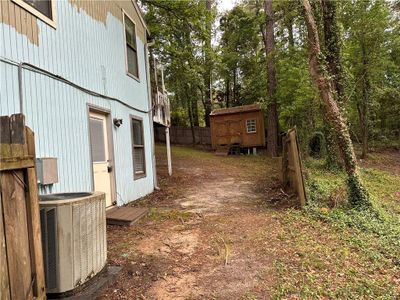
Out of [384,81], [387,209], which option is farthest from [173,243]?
[384,81]

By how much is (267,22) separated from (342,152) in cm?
1200

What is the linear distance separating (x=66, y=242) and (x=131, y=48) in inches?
262

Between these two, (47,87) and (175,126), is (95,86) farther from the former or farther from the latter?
(175,126)

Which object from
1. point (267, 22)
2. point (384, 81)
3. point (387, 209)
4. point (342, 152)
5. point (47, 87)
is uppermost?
point (267, 22)

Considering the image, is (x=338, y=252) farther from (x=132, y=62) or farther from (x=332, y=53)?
(x=332, y=53)

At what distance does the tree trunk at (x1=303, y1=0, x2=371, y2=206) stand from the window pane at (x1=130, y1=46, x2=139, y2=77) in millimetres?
4393

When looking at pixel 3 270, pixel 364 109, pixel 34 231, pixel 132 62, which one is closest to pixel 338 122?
pixel 132 62

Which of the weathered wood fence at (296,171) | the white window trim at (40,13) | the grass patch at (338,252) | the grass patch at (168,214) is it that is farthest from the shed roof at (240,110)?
the white window trim at (40,13)

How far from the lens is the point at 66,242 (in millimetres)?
2699

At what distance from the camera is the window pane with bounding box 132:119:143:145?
321 inches

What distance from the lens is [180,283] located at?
3.32 metres

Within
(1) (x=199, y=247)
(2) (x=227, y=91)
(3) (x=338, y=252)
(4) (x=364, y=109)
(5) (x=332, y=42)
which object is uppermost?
(2) (x=227, y=91)

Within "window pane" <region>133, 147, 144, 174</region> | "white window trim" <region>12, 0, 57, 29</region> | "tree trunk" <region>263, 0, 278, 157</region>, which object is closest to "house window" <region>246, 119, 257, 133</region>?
"tree trunk" <region>263, 0, 278, 157</region>

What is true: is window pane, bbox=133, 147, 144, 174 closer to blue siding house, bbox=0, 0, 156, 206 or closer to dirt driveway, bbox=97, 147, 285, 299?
blue siding house, bbox=0, 0, 156, 206
